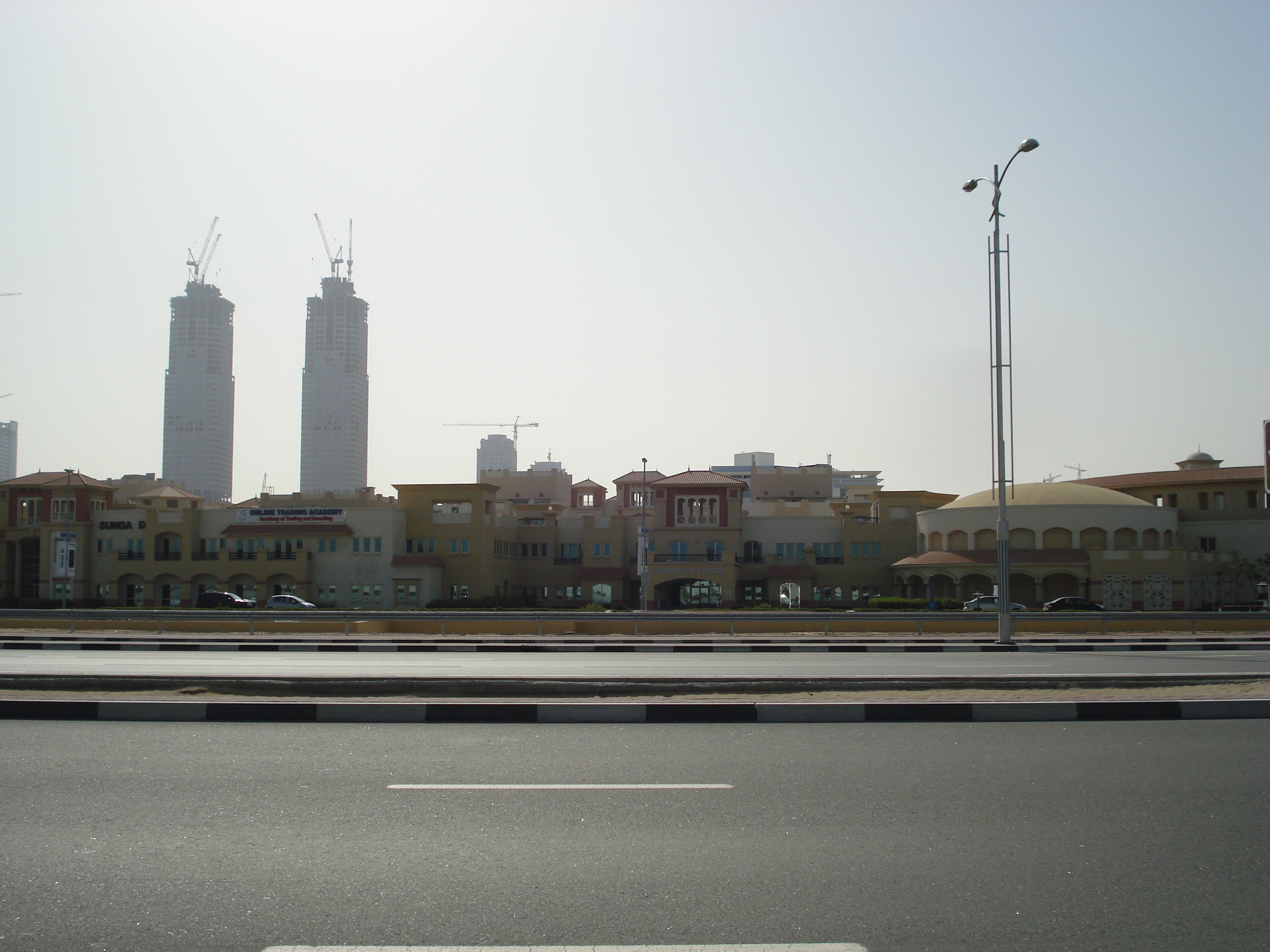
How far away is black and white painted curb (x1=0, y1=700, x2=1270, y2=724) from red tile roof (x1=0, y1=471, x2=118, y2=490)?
64.2m

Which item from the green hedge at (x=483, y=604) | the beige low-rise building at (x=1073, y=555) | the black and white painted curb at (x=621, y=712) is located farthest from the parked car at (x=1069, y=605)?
the black and white painted curb at (x=621, y=712)

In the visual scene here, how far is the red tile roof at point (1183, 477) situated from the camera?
64.9m

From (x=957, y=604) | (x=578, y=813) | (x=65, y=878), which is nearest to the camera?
(x=65, y=878)

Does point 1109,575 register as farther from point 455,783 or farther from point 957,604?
point 455,783

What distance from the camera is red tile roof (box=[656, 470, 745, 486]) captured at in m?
65.8

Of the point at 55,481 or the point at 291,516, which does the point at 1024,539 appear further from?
the point at 55,481

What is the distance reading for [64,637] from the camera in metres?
26.6

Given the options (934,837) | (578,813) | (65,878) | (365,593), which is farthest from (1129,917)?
(365,593)

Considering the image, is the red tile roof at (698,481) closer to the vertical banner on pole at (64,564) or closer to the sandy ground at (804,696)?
the vertical banner on pole at (64,564)

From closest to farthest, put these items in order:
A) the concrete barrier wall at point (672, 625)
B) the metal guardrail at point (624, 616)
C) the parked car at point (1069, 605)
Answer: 1. the concrete barrier wall at point (672, 625)
2. the metal guardrail at point (624, 616)
3. the parked car at point (1069, 605)

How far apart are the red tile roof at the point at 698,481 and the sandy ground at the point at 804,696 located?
53.8 meters

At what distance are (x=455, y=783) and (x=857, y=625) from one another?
2709cm

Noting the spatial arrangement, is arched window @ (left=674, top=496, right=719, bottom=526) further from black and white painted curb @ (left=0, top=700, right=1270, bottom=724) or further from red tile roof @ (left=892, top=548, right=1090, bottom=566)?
black and white painted curb @ (left=0, top=700, right=1270, bottom=724)

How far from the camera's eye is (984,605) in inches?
2028
